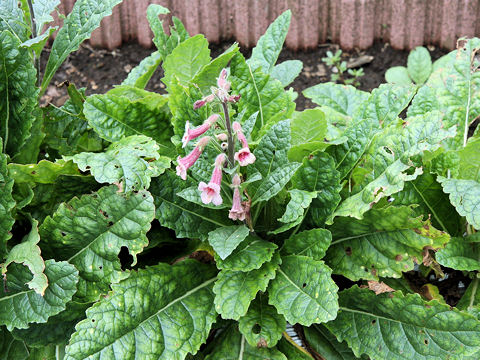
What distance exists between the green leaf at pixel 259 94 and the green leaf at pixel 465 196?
0.58 metres

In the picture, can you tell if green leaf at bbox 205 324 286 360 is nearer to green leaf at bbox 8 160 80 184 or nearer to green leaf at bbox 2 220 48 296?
green leaf at bbox 2 220 48 296

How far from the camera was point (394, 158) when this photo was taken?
1.86 meters

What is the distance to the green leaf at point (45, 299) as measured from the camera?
178cm

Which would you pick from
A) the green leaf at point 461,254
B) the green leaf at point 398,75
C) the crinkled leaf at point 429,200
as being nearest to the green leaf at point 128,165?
the crinkled leaf at point 429,200

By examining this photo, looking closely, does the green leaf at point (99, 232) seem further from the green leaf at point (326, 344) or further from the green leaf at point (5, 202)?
the green leaf at point (326, 344)

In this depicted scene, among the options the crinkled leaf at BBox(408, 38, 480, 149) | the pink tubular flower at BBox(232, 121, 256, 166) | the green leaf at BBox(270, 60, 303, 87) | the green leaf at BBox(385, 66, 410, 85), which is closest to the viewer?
the pink tubular flower at BBox(232, 121, 256, 166)

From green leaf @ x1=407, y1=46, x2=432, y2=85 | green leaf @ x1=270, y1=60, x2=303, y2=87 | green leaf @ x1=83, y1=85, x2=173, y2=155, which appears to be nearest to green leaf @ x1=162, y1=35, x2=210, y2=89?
green leaf @ x1=83, y1=85, x2=173, y2=155

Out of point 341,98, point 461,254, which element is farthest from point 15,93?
point 461,254

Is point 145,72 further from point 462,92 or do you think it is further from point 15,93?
point 462,92

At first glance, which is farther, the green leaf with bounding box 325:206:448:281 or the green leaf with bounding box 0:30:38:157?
the green leaf with bounding box 0:30:38:157

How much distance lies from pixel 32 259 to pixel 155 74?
3402 mm

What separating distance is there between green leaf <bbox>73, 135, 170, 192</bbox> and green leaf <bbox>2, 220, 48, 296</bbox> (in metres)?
0.27

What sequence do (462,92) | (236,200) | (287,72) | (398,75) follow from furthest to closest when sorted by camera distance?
1. (398,75)
2. (287,72)
3. (462,92)
4. (236,200)

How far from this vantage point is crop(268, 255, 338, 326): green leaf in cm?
167
